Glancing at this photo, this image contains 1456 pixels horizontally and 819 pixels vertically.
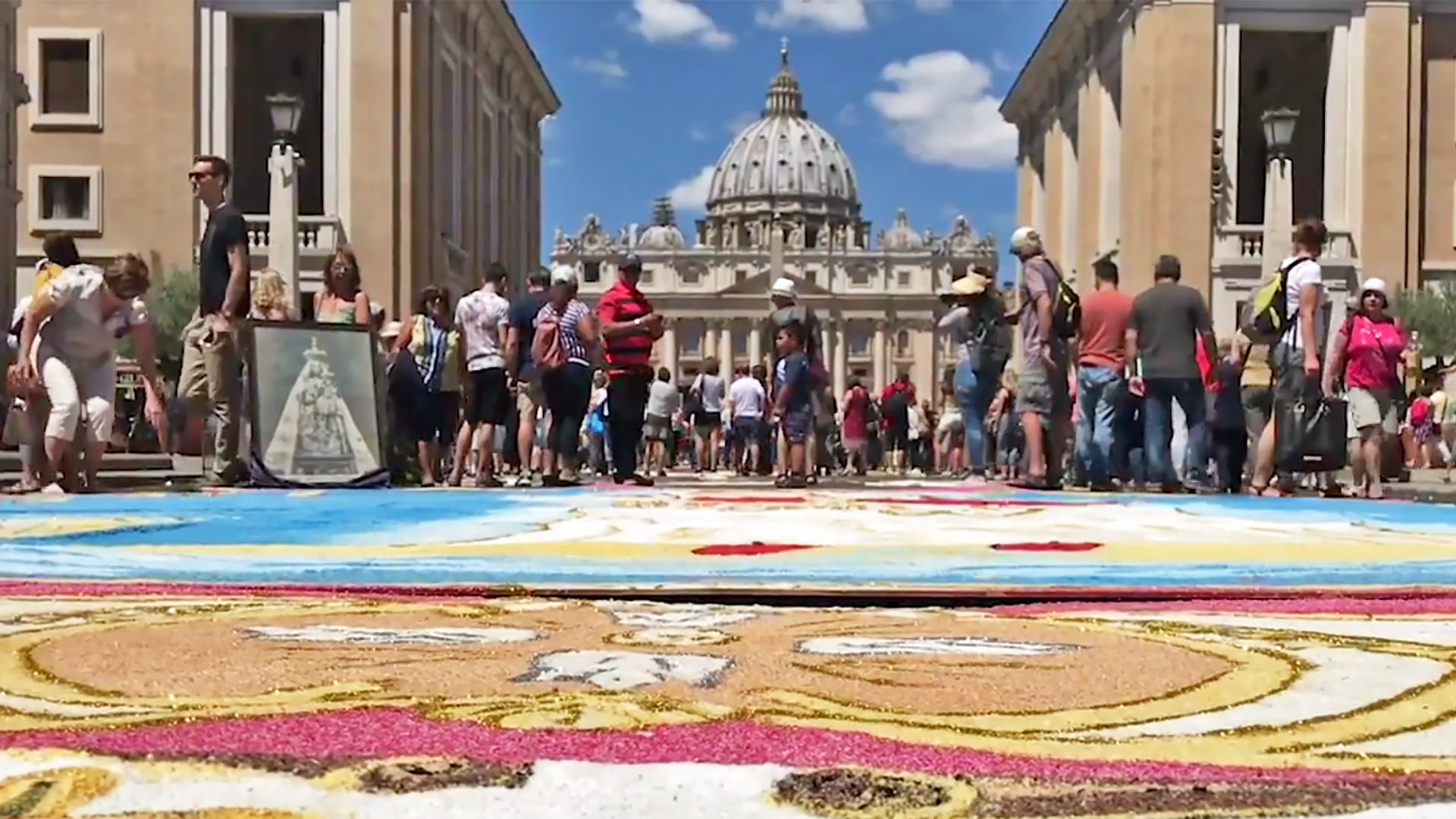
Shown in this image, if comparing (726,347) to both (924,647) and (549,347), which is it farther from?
(924,647)

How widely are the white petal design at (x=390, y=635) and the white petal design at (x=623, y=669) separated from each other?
261 millimetres

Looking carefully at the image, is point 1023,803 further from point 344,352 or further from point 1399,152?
point 1399,152

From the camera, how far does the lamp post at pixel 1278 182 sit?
59.2 feet

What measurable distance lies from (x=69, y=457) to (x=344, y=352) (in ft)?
5.45

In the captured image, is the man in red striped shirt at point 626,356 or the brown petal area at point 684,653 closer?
the brown petal area at point 684,653

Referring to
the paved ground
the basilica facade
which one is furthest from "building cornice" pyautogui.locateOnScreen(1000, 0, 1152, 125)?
the basilica facade

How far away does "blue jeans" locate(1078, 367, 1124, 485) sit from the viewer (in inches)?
419

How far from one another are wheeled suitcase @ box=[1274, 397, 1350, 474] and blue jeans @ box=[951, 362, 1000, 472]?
10.3 ft

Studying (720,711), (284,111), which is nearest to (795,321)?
(720,711)

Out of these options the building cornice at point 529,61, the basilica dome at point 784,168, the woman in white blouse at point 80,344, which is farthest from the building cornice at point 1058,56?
the basilica dome at point 784,168

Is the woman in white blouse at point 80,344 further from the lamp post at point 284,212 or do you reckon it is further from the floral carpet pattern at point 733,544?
the lamp post at point 284,212

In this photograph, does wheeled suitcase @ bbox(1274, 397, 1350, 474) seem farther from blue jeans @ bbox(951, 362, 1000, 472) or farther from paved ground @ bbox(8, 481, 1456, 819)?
paved ground @ bbox(8, 481, 1456, 819)

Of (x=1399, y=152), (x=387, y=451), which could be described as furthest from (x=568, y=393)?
(x=1399, y=152)

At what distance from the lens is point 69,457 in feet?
29.1
